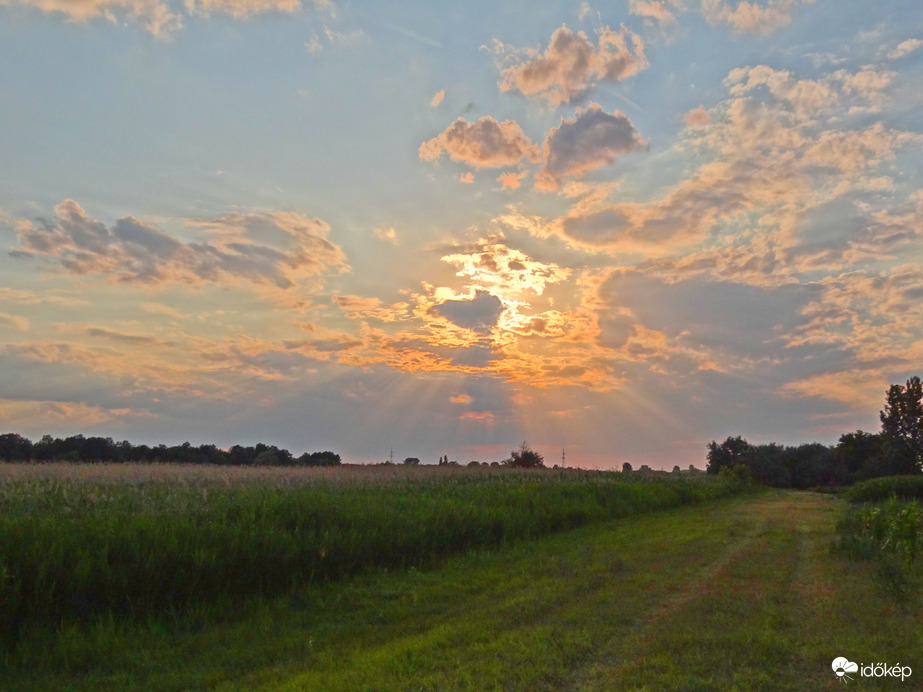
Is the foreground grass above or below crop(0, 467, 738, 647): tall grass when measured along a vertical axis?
below

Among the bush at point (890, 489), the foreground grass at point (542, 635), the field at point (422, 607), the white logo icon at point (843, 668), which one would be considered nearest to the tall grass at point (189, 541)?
the field at point (422, 607)

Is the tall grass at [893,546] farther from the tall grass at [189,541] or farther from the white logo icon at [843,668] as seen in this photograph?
the tall grass at [189,541]

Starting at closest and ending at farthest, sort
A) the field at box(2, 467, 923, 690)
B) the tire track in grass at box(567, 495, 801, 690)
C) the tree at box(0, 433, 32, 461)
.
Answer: the tire track in grass at box(567, 495, 801, 690) < the field at box(2, 467, 923, 690) < the tree at box(0, 433, 32, 461)

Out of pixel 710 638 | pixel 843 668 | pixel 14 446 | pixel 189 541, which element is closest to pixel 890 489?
pixel 710 638

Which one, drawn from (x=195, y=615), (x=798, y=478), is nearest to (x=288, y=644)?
(x=195, y=615)

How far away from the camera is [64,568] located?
30.2ft

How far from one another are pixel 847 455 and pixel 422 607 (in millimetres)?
70954

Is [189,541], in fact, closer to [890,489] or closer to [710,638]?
[710,638]

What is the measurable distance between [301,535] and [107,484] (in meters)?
9.86

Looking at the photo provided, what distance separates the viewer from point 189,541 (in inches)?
420

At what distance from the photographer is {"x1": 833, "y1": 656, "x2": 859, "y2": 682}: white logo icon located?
6.60 metres

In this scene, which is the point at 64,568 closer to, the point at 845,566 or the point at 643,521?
the point at 845,566

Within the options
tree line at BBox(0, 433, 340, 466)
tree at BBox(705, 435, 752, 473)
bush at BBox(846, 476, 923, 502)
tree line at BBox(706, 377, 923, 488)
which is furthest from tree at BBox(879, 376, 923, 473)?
tree line at BBox(0, 433, 340, 466)

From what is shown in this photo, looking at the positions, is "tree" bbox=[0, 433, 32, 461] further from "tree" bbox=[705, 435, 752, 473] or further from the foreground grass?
"tree" bbox=[705, 435, 752, 473]
